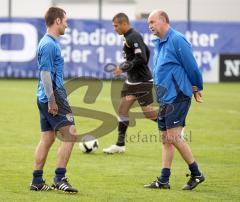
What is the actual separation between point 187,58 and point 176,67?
0.73 ft

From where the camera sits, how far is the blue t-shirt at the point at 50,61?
9.66 m

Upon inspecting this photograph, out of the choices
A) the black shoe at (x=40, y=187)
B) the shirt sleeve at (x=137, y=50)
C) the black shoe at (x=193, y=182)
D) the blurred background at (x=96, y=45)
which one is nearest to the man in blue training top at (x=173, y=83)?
the black shoe at (x=193, y=182)

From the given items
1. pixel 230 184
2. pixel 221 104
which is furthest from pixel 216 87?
pixel 230 184

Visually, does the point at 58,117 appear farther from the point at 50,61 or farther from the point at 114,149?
the point at 114,149

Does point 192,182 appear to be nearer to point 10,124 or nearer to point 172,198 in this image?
point 172,198

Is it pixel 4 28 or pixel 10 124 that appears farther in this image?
pixel 4 28

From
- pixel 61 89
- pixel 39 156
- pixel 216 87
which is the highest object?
pixel 61 89

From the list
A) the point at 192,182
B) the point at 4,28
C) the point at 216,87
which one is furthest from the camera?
the point at 4,28

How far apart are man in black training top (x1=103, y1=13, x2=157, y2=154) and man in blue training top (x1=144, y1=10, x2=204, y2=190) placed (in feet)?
10.8

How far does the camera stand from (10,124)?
692 inches

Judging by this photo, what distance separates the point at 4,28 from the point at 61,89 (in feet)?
75.2

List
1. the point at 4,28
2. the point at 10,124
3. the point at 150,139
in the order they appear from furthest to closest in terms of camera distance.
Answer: the point at 4,28, the point at 10,124, the point at 150,139

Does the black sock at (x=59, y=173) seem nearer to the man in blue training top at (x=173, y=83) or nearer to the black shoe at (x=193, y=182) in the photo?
the man in blue training top at (x=173, y=83)

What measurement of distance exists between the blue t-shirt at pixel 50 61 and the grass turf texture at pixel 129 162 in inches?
50.7
